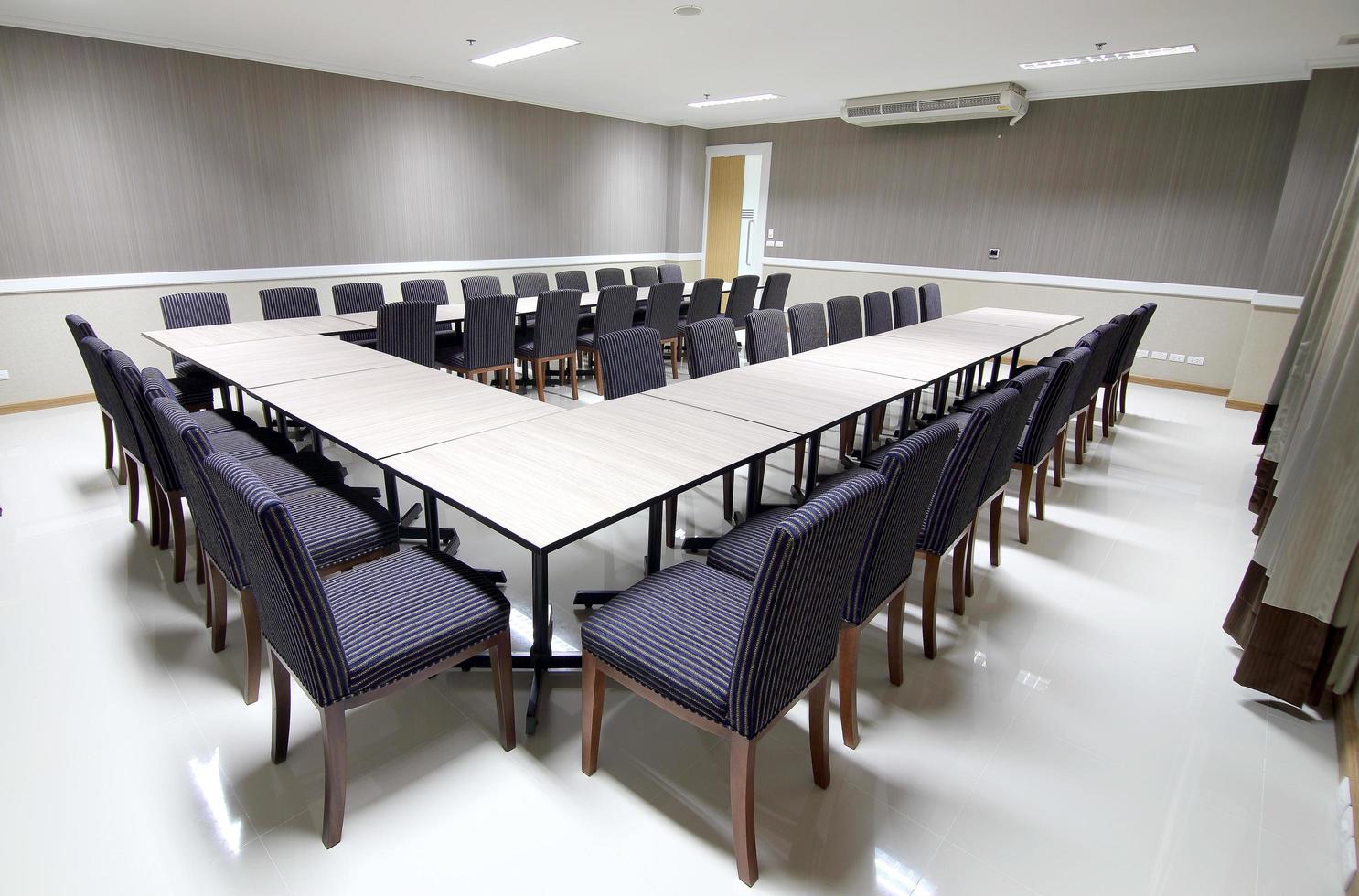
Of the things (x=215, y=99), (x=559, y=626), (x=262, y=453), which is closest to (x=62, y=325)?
(x=215, y=99)

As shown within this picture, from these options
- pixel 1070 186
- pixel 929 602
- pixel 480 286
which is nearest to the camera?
pixel 929 602

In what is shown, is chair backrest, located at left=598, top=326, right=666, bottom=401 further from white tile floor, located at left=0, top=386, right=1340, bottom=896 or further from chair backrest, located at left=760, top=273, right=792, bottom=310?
chair backrest, located at left=760, top=273, right=792, bottom=310

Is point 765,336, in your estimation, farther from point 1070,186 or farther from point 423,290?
point 1070,186

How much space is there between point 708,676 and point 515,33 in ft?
16.6

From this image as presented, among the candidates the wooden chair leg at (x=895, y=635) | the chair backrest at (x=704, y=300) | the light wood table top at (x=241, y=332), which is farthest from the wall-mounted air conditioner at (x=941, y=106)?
the wooden chair leg at (x=895, y=635)

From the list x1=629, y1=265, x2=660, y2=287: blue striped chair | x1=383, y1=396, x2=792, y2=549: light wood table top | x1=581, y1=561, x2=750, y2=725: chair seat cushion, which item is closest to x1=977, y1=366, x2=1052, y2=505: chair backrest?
x1=383, y1=396, x2=792, y2=549: light wood table top

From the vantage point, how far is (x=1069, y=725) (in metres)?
2.14

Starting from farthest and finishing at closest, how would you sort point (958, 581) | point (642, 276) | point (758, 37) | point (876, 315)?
→ 1. point (642, 276)
2. point (876, 315)
3. point (758, 37)
4. point (958, 581)

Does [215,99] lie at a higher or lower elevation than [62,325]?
higher

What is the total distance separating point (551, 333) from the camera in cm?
535

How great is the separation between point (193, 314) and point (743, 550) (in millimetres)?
4334

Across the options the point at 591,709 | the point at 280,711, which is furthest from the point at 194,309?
the point at 591,709

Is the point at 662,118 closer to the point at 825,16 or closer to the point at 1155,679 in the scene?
the point at 825,16

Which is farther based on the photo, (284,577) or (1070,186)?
(1070,186)
